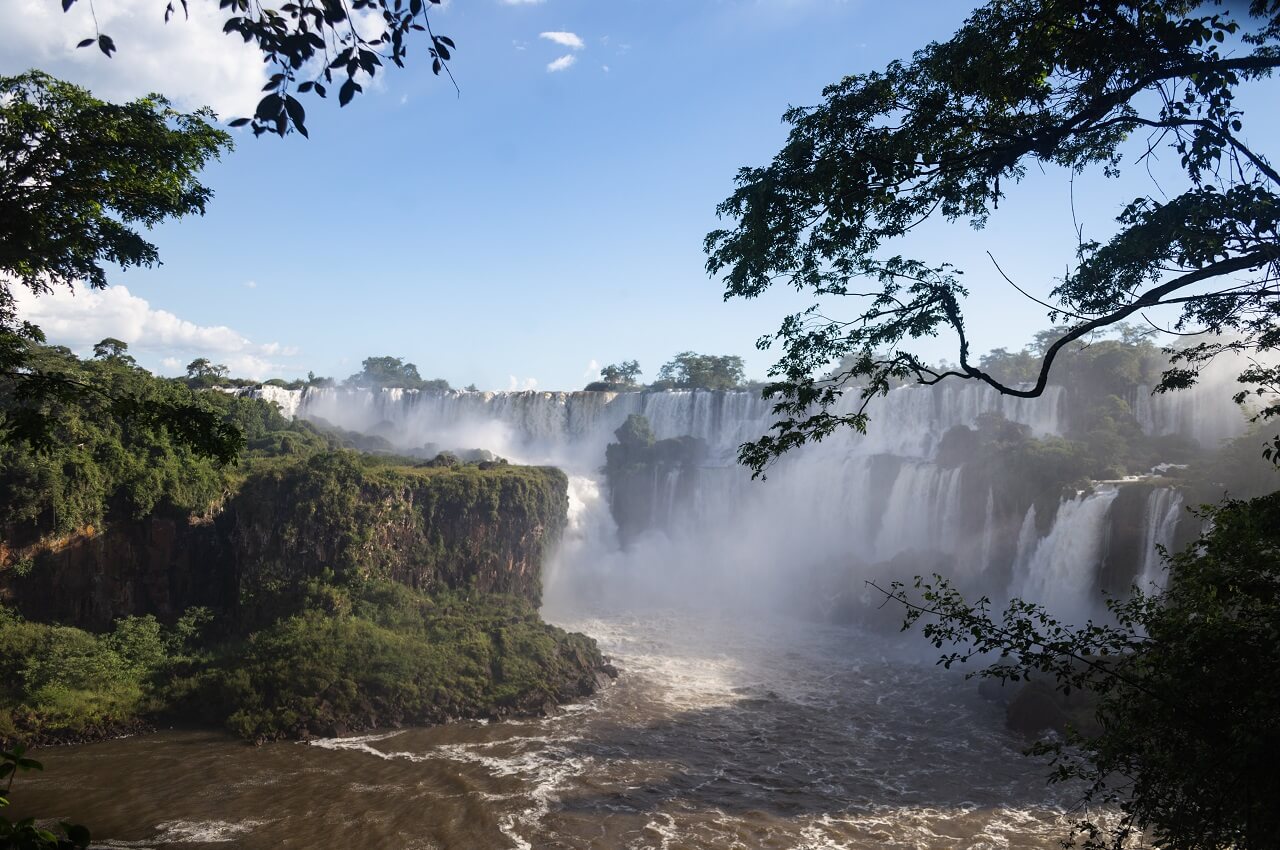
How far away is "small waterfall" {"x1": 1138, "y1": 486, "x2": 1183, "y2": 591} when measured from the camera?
2198cm

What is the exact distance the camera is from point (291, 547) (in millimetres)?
23094

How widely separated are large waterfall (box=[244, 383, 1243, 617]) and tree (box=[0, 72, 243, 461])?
973 inches

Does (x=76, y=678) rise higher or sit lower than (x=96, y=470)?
lower

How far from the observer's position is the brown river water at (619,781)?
14.3 metres

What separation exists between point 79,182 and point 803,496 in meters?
33.2

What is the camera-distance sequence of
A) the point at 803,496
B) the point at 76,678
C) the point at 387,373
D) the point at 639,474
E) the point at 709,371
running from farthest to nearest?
the point at 387,373 → the point at 709,371 → the point at 639,474 → the point at 803,496 → the point at 76,678

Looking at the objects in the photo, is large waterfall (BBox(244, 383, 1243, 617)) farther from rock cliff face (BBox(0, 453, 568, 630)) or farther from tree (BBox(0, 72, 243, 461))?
tree (BBox(0, 72, 243, 461))

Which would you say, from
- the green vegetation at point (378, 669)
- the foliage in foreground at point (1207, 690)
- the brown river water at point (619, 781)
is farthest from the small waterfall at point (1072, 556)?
the foliage in foreground at point (1207, 690)

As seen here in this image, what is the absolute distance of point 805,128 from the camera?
7.37m

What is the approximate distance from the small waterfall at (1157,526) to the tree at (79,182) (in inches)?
940

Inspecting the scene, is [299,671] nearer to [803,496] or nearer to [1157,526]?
[1157,526]

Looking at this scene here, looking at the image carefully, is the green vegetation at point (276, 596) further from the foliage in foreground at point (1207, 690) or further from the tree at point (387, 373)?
the tree at point (387, 373)

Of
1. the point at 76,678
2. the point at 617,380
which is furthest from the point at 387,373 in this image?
the point at 76,678

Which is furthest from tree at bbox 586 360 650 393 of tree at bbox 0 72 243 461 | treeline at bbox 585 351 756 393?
tree at bbox 0 72 243 461
